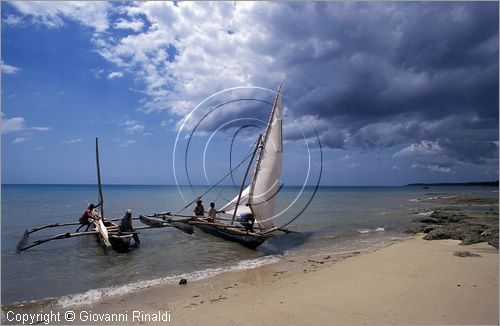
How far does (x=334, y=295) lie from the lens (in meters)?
8.05


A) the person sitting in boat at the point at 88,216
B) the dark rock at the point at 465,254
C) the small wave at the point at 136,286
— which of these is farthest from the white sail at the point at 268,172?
the dark rock at the point at 465,254

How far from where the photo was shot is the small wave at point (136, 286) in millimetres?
9148

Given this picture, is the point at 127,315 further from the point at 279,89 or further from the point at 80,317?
the point at 279,89

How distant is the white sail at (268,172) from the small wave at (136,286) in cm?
419

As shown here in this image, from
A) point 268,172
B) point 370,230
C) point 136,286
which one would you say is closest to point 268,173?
point 268,172

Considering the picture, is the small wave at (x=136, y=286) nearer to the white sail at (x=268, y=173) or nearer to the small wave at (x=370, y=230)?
the white sail at (x=268, y=173)

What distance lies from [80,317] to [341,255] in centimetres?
1017

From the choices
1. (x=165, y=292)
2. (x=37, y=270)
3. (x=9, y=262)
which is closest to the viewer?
(x=165, y=292)

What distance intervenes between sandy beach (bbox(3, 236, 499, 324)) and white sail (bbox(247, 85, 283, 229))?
552 centimetres

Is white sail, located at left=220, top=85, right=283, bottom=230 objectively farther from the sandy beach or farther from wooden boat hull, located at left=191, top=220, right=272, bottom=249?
the sandy beach

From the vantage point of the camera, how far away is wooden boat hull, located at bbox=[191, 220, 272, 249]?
50.7 ft

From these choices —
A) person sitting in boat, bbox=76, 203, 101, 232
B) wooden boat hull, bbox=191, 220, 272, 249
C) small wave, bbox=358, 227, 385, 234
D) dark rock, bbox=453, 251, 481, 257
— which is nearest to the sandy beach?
dark rock, bbox=453, 251, 481, 257

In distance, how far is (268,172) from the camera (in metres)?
17.7

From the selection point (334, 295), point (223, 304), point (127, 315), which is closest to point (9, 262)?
point (127, 315)
